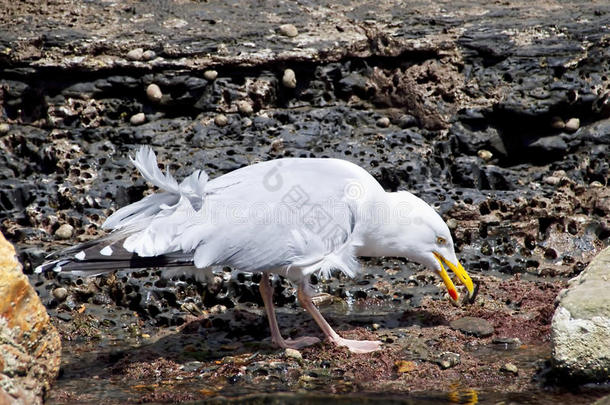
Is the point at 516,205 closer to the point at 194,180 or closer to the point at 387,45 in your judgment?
the point at 387,45

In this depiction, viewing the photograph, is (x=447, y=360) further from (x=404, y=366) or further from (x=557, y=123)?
(x=557, y=123)

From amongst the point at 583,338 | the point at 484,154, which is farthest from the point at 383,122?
the point at 583,338

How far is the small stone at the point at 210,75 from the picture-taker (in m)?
7.35

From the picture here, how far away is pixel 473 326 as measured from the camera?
530cm

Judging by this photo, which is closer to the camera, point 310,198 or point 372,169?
point 310,198

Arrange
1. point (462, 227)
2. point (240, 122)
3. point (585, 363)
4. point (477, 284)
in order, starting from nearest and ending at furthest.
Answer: point (585, 363)
point (477, 284)
point (462, 227)
point (240, 122)

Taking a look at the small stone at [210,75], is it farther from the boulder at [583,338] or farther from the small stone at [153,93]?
the boulder at [583,338]

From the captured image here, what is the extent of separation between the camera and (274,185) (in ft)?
17.0

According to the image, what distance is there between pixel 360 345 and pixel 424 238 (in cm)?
86

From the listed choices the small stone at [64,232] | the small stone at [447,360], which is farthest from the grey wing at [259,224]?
the small stone at [64,232]

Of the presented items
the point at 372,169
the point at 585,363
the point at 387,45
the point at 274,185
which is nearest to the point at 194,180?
the point at 274,185

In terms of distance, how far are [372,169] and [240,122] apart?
1.29 metres

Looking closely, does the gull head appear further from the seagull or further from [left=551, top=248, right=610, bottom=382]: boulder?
[left=551, top=248, right=610, bottom=382]: boulder

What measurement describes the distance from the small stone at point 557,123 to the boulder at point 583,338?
3.03 meters
